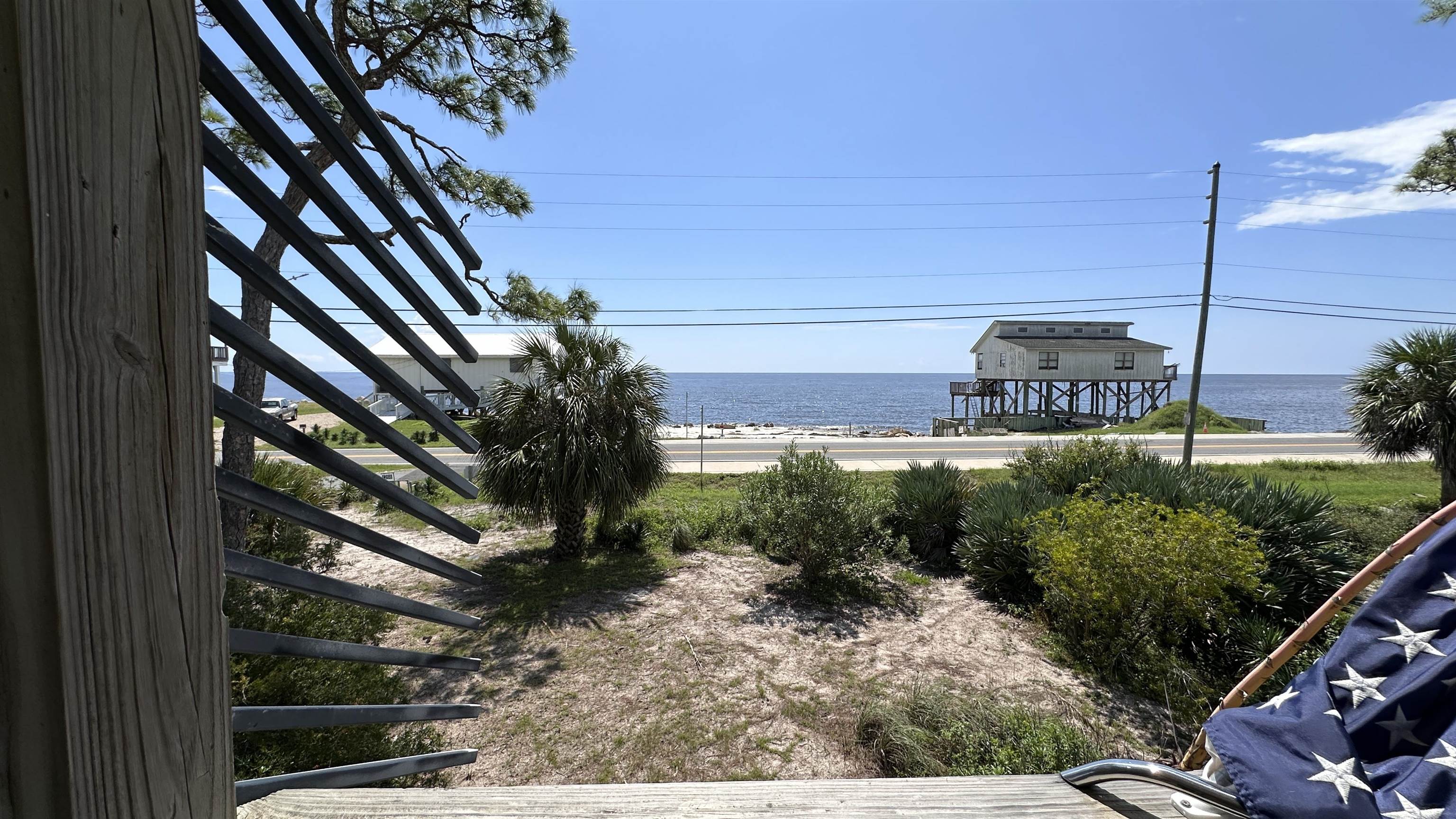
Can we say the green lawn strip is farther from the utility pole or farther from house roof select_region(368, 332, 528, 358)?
the utility pole

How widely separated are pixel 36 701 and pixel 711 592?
26.7 ft

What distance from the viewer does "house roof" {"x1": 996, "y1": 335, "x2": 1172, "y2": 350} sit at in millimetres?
40000

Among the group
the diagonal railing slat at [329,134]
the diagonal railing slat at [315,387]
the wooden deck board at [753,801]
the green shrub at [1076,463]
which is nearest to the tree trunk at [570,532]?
the green shrub at [1076,463]

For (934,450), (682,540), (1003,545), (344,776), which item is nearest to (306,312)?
(344,776)

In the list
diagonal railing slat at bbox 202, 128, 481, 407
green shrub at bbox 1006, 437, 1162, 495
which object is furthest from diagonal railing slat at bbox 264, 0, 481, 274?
green shrub at bbox 1006, 437, 1162, 495

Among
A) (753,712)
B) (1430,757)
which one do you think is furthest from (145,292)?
(753,712)

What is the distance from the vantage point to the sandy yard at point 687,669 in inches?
184

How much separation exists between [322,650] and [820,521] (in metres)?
7.51

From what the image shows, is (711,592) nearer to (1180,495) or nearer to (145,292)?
(1180,495)

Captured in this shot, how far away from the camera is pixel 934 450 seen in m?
22.0

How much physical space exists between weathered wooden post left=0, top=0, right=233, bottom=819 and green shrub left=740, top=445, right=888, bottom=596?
7932 millimetres

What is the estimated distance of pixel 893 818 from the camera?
139cm

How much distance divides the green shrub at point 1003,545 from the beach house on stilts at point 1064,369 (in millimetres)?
29056

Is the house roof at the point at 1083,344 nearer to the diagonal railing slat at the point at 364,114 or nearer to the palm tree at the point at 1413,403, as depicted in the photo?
the palm tree at the point at 1413,403
